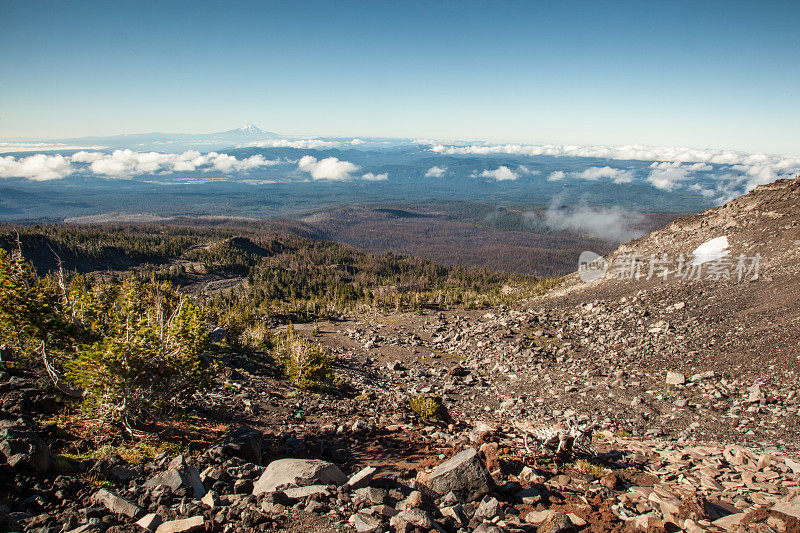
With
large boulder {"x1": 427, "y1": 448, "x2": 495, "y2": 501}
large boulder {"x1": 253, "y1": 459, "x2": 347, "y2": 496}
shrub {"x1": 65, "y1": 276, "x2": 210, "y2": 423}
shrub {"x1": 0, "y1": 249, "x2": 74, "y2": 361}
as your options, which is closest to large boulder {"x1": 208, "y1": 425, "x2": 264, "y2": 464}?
large boulder {"x1": 253, "y1": 459, "x2": 347, "y2": 496}

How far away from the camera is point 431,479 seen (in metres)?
10.5

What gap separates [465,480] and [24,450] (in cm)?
1097

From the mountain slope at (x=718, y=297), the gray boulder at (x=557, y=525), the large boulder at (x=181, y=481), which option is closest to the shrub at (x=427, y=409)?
the gray boulder at (x=557, y=525)

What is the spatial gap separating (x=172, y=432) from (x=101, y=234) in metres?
190

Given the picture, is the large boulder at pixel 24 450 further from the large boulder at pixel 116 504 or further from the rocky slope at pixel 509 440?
the large boulder at pixel 116 504

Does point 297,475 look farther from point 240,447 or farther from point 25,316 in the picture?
point 25,316

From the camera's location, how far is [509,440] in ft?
51.8

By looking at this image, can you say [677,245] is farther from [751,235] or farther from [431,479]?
[431,479]

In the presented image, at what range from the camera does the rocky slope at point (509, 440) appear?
8484 millimetres

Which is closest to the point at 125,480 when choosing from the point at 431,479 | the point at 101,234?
the point at 431,479

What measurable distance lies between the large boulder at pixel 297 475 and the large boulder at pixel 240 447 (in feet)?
5.83

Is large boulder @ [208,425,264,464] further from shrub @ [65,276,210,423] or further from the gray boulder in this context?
the gray boulder

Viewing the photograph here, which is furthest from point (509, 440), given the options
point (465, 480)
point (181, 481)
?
point (181, 481)

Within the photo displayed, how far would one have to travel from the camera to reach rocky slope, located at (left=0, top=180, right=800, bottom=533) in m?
8.48
